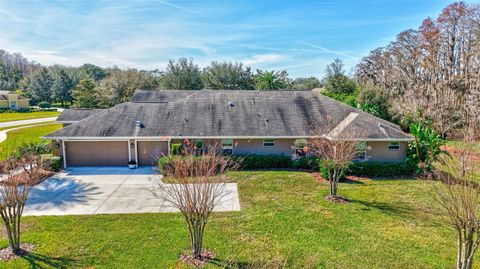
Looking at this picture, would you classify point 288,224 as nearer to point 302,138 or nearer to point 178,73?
point 302,138

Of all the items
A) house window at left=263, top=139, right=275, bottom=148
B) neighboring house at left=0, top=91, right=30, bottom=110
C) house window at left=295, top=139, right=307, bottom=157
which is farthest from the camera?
neighboring house at left=0, top=91, right=30, bottom=110

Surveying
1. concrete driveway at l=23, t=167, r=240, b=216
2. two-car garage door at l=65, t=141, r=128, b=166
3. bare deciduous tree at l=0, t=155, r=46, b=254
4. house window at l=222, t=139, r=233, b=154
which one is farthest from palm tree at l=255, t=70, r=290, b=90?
bare deciduous tree at l=0, t=155, r=46, b=254

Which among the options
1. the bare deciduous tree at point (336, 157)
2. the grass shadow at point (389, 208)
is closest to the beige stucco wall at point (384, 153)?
the bare deciduous tree at point (336, 157)

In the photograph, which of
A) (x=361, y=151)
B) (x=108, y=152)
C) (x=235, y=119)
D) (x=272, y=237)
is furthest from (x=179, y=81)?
(x=272, y=237)

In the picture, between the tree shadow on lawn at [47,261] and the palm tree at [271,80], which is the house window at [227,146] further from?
the palm tree at [271,80]

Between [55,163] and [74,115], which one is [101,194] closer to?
[55,163]

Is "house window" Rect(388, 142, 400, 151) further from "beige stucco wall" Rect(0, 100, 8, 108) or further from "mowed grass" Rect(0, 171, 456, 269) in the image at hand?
"beige stucco wall" Rect(0, 100, 8, 108)
